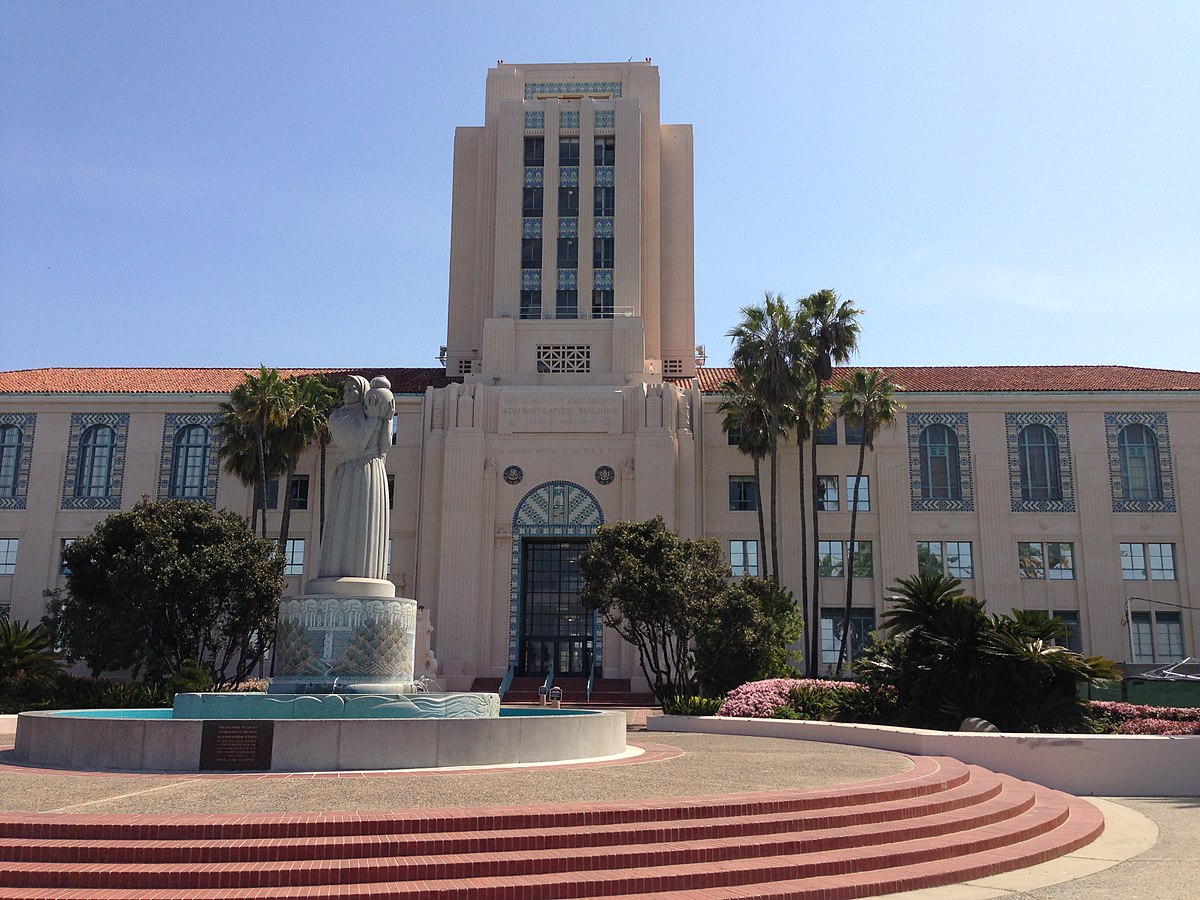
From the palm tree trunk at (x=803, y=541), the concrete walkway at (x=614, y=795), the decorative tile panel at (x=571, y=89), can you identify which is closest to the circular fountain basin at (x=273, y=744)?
the concrete walkway at (x=614, y=795)

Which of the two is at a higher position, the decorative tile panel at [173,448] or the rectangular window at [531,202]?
the rectangular window at [531,202]

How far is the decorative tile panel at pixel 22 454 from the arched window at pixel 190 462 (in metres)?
5.97

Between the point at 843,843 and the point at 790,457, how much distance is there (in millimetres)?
33200

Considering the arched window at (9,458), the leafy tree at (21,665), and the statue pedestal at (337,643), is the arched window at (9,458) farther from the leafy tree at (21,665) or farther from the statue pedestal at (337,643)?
the statue pedestal at (337,643)

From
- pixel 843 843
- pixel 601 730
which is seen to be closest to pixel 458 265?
pixel 601 730

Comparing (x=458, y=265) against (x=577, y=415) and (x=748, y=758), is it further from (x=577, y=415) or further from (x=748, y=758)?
(x=748, y=758)

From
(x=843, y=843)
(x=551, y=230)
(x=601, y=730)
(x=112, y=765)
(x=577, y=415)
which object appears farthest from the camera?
(x=551, y=230)

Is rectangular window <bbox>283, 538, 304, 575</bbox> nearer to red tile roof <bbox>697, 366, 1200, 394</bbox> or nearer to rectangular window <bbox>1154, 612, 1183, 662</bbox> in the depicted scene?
red tile roof <bbox>697, 366, 1200, 394</bbox>

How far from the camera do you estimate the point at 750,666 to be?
1188 inches

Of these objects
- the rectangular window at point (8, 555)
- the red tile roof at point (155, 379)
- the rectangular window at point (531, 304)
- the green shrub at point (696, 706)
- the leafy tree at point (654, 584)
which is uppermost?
the rectangular window at point (531, 304)

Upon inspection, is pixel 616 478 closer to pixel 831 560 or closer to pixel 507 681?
pixel 507 681

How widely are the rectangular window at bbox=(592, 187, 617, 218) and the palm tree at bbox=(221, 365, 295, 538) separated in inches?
627

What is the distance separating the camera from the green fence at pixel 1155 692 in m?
22.5

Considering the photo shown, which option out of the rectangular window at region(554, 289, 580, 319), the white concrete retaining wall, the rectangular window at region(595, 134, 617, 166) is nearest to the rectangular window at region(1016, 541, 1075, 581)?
the rectangular window at region(554, 289, 580, 319)
